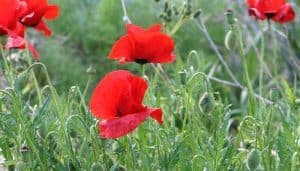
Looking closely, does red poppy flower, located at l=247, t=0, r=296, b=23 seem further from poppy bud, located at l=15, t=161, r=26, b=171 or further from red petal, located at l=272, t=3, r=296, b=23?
poppy bud, located at l=15, t=161, r=26, b=171

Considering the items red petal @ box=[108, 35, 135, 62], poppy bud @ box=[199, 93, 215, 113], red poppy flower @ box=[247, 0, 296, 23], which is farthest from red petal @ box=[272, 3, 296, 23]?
red petal @ box=[108, 35, 135, 62]

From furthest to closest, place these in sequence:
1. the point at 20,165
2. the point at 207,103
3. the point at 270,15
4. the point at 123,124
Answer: the point at 270,15
the point at 207,103
the point at 20,165
the point at 123,124

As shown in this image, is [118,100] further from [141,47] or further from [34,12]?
[34,12]

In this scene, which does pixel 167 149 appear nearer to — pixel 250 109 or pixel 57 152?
pixel 250 109

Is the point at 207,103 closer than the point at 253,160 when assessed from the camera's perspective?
No

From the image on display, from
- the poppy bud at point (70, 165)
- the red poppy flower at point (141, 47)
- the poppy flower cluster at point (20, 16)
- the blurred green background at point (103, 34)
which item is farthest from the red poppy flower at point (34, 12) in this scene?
the blurred green background at point (103, 34)

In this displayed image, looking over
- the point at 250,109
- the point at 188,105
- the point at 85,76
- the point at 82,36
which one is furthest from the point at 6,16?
the point at 82,36

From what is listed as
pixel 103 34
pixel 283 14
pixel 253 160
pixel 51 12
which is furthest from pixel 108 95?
pixel 103 34

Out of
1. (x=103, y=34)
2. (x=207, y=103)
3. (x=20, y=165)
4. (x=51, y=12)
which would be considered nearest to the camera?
(x=20, y=165)
